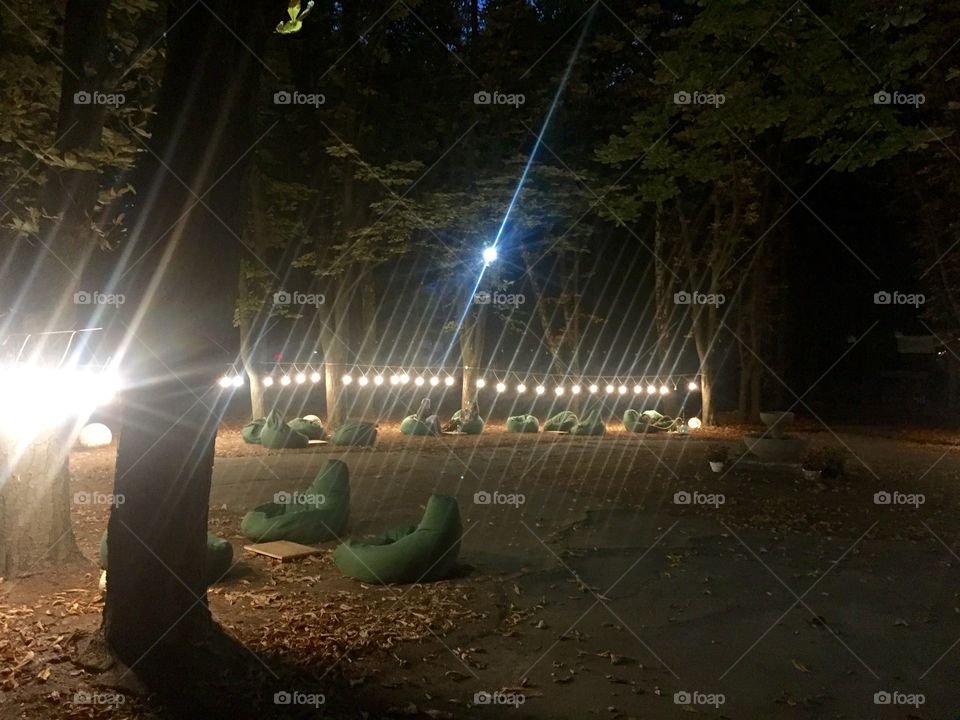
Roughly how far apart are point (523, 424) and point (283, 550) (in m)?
14.7

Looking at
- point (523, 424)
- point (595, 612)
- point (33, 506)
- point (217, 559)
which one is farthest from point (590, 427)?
point (33, 506)

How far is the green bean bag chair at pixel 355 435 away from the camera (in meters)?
18.7

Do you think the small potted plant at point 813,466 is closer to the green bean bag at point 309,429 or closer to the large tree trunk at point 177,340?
the green bean bag at point 309,429

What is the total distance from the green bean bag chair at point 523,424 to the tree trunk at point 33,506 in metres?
16.1

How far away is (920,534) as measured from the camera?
34.8ft

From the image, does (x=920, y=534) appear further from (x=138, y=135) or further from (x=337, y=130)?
(x=337, y=130)

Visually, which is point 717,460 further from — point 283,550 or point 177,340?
point 177,340

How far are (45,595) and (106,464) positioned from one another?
8866mm

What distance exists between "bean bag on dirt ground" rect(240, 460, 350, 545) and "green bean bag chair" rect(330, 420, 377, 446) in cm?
872

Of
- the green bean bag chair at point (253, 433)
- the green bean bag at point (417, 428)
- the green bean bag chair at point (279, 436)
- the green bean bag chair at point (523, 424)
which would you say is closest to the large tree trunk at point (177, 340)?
the green bean bag chair at point (279, 436)

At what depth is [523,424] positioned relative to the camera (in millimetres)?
23078

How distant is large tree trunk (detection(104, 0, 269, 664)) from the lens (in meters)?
5.22

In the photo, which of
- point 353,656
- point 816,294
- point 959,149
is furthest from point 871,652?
point 816,294

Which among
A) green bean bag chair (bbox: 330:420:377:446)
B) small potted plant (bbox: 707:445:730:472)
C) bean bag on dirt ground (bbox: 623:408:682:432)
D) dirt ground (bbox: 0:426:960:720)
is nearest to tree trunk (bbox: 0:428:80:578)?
dirt ground (bbox: 0:426:960:720)
